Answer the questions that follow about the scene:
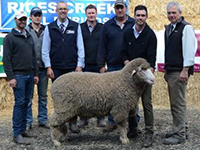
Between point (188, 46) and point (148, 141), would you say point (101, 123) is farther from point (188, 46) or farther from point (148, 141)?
point (188, 46)

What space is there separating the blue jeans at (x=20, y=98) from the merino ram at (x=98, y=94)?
58 cm

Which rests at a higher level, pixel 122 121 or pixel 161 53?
pixel 161 53

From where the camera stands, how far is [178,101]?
6371mm

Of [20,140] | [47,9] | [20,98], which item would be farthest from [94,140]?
[47,9]

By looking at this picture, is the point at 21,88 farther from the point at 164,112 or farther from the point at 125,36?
the point at 164,112

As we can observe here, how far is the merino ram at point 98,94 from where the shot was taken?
6.29 metres

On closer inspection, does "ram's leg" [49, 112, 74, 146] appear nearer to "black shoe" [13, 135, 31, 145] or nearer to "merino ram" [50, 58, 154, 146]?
"merino ram" [50, 58, 154, 146]

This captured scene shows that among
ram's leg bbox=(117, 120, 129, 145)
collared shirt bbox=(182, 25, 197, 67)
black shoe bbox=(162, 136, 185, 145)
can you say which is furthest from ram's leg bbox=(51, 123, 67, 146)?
collared shirt bbox=(182, 25, 197, 67)

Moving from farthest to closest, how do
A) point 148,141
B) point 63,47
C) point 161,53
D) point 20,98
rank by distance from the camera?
1. point 161,53
2. point 63,47
3. point 20,98
4. point 148,141

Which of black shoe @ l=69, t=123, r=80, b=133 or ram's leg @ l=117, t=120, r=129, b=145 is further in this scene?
black shoe @ l=69, t=123, r=80, b=133

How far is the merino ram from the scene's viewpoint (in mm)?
6285

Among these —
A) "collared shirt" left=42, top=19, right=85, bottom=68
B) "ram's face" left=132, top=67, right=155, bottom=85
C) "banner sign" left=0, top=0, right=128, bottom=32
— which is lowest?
"ram's face" left=132, top=67, right=155, bottom=85

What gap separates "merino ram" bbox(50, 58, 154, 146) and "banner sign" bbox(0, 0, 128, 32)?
13.2 feet

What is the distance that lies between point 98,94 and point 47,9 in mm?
4513
